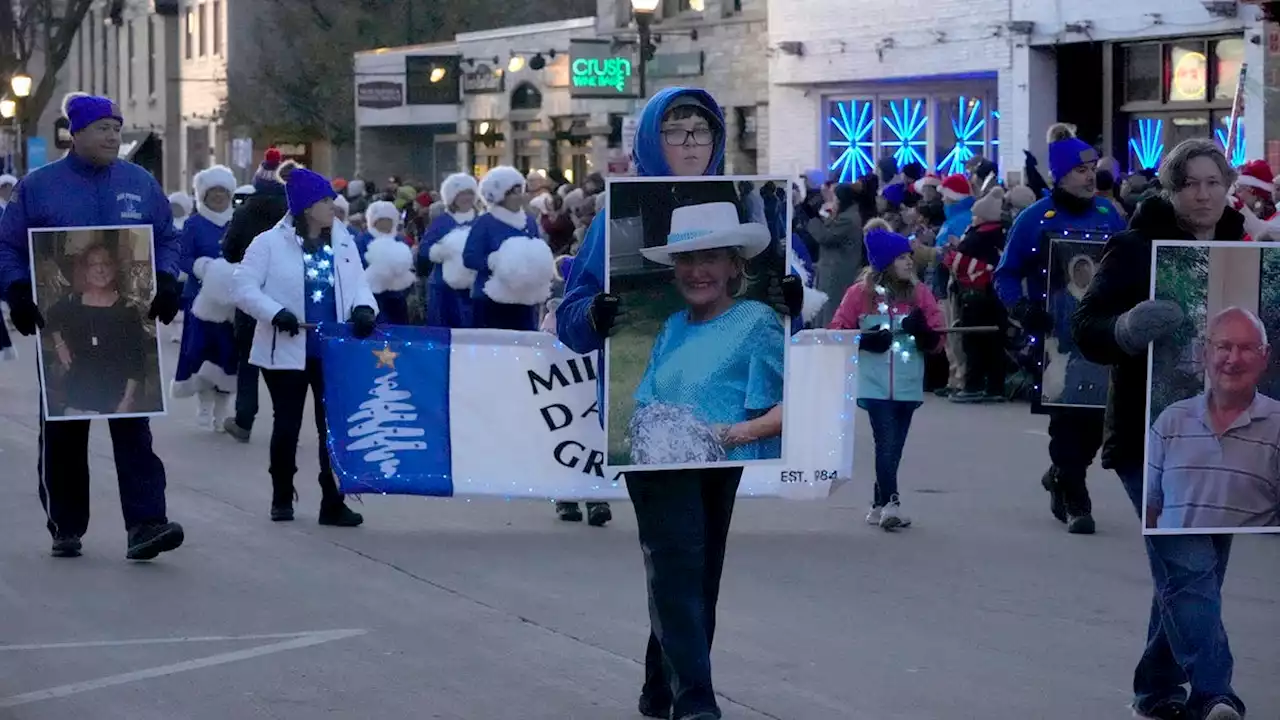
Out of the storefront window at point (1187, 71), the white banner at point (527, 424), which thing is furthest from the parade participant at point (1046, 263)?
the storefront window at point (1187, 71)

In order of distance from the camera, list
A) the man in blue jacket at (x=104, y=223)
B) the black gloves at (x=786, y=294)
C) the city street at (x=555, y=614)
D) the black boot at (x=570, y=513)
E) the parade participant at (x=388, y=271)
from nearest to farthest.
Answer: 1. the black gloves at (x=786, y=294)
2. the city street at (x=555, y=614)
3. the man in blue jacket at (x=104, y=223)
4. the black boot at (x=570, y=513)
5. the parade participant at (x=388, y=271)

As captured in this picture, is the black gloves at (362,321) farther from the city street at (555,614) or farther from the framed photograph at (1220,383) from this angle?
the framed photograph at (1220,383)

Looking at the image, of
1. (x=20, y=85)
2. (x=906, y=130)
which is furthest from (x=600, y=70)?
(x=20, y=85)

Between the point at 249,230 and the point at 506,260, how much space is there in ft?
6.28

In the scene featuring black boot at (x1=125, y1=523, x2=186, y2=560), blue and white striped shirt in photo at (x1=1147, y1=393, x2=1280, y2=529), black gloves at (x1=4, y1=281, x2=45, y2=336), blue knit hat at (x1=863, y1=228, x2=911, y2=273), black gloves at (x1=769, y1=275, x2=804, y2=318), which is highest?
blue knit hat at (x1=863, y1=228, x2=911, y2=273)

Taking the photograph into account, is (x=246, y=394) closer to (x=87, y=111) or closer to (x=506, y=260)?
(x=506, y=260)

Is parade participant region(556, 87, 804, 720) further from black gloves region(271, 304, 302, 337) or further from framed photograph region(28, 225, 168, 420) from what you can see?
black gloves region(271, 304, 302, 337)

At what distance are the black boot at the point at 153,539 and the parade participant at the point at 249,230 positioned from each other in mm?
3013

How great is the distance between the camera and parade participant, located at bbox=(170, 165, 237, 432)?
594 inches

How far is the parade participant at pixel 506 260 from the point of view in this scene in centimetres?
1223

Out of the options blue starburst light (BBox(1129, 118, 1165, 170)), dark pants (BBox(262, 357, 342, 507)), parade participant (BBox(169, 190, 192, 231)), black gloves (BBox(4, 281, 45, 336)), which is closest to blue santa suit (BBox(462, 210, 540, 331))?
dark pants (BBox(262, 357, 342, 507))

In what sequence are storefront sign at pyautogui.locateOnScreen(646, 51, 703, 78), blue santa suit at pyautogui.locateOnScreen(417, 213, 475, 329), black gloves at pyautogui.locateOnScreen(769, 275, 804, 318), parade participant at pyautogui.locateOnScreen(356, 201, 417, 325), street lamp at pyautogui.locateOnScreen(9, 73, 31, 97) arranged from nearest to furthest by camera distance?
black gloves at pyautogui.locateOnScreen(769, 275, 804, 318)
blue santa suit at pyautogui.locateOnScreen(417, 213, 475, 329)
parade participant at pyautogui.locateOnScreen(356, 201, 417, 325)
storefront sign at pyautogui.locateOnScreen(646, 51, 703, 78)
street lamp at pyautogui.locateOnScreen(9, 73, 31, 97)

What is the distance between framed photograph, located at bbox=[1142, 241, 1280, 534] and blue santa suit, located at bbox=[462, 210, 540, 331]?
7190 mm

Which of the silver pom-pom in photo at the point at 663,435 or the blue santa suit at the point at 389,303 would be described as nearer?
the silver pom-pom in photo at the point at 663,435
